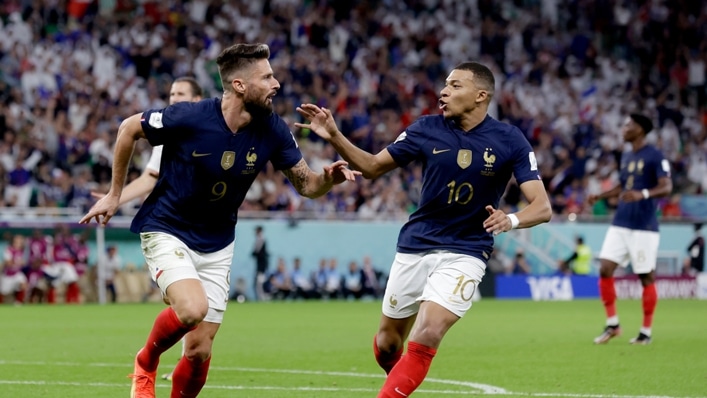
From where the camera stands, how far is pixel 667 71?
40375 mm

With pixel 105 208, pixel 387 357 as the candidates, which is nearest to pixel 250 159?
pixel 105 208

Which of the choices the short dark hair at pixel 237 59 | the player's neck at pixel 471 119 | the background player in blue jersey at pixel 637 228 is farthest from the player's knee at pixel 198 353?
the background player in blue jersey at pixel 637 228

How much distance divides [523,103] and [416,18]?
464 centimetres

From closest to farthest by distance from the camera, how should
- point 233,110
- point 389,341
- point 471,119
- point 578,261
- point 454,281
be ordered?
point 454,281 < point 233,110 < point 471,119 < point 389,341 < point 578,261

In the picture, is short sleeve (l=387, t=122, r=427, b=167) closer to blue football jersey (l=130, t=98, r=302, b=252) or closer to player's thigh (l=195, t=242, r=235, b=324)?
blue football jersey (l=130, t=98, r=302, b=252)

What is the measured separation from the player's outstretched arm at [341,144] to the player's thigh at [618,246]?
7.98m

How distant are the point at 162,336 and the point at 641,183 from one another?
370 inches

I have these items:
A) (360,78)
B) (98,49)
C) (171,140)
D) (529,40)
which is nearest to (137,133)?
(171,140)

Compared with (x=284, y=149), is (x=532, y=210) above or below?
below

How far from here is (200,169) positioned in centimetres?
827

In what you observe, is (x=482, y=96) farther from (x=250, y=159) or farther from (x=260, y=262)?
(x=260, y=262)

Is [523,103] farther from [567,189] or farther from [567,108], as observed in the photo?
[567,189]

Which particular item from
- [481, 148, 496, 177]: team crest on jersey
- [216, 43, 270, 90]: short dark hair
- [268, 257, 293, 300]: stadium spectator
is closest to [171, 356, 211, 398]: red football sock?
[216, 43, 270, 90]: short dark hair

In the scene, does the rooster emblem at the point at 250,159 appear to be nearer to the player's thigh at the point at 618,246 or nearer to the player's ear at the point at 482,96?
the player's ear at the point at 482,96
